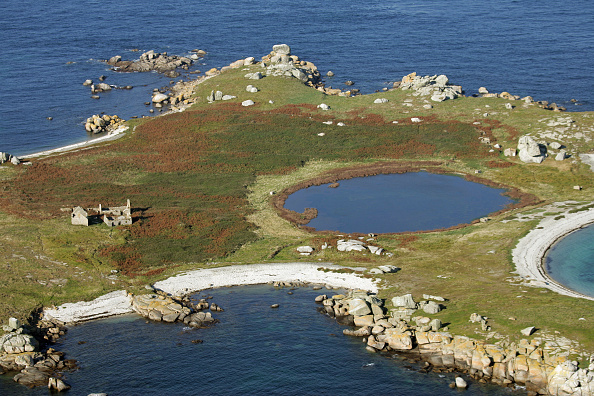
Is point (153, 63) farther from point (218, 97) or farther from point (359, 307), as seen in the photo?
point (359, 307)

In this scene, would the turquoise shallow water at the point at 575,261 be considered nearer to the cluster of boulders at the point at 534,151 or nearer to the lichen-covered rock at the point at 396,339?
the lichen-covered rock at the point at 396,339

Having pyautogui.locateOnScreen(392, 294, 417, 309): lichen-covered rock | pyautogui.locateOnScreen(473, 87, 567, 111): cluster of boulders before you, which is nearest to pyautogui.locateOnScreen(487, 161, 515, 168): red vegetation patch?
pyautogui.locateOnScreen(473, 87, 567, 111): cluster of boulders

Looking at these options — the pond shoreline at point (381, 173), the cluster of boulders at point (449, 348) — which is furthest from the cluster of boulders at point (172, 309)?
the pond shoreline at point (381, 173)

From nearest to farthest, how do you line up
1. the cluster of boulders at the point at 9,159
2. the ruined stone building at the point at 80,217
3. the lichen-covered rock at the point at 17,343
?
the lichen-covered rock at the point at 17,343 → the ruined stone building at the point at 80,217 → the cluster of boulders at the point at 9,159

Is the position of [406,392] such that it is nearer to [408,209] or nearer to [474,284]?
[474,284]

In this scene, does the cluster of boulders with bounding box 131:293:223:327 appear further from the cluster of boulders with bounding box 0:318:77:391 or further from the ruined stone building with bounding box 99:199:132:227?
the ruined stone building with bounding box 99:199:132:227

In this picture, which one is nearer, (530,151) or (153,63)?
(530,151)

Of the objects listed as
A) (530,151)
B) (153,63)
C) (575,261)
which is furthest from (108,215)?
(153,63)
